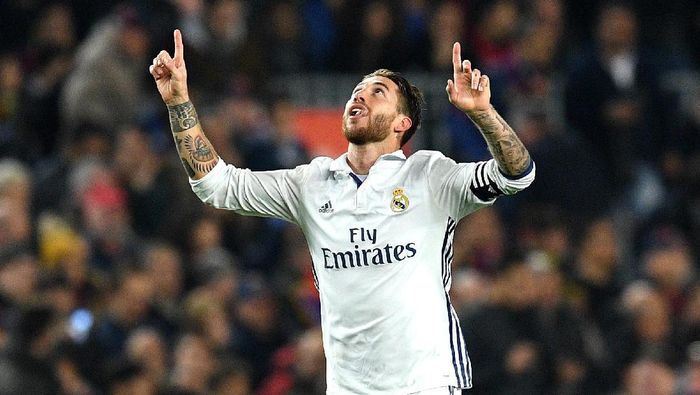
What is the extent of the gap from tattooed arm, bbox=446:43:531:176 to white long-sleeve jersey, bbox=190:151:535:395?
62 mm

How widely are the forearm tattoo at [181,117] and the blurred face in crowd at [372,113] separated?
65 centimetres

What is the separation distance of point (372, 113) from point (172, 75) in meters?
0.85

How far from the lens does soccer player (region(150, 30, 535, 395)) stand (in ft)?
22.7

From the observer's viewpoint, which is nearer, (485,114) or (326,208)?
(485,114)

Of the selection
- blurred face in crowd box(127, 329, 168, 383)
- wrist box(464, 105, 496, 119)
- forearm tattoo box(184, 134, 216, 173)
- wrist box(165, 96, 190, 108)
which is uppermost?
wrist box(165, 96, 190, 108)

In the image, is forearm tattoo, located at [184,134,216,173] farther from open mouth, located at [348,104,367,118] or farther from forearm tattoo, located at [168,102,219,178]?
open mouth, located at [348,104,367,118]

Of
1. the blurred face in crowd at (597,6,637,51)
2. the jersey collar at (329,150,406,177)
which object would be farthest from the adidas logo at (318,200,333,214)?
the blurred face in crowd at (597,6,637,51)

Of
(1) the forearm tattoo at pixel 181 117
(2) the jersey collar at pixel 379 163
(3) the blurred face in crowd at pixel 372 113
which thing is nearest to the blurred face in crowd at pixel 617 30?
(3) the blurred face in crowd at pixel 372 113

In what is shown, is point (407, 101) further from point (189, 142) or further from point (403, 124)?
point (189, 142)

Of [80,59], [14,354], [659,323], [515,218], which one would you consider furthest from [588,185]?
[14,354]

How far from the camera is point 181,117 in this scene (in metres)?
7.17

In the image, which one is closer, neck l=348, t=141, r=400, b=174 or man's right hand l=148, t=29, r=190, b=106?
man's right hand l=148, t=29, r=190, b=106

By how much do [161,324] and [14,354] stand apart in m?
1.64

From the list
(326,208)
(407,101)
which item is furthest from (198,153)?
(407,101)
